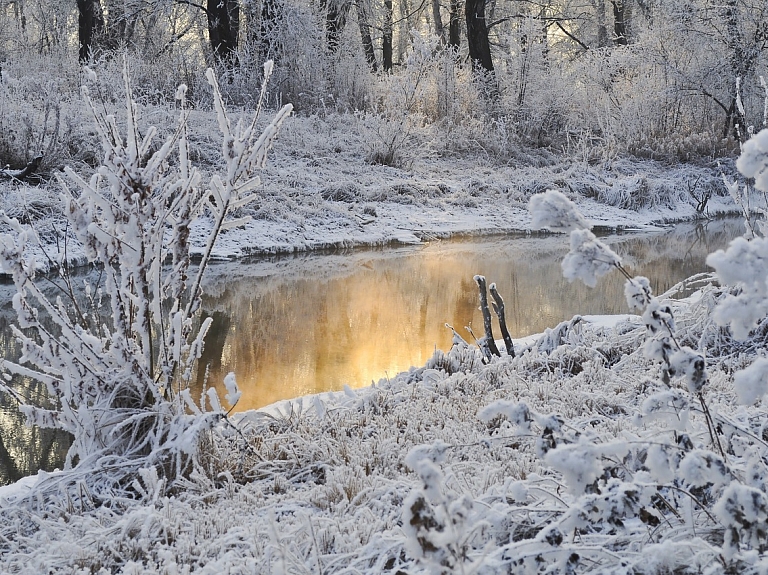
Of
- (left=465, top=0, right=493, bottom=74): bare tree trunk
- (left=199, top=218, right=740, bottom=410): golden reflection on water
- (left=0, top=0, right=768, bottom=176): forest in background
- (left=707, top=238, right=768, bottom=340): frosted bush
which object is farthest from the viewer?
(left=465, top=0, right=493, bottom=74): bare tree trunk

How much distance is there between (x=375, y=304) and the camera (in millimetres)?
6332

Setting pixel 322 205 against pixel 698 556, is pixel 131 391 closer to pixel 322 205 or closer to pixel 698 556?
pixel 698 556

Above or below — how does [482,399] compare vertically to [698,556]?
below

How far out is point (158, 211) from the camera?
2480 mm

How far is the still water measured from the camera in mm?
4398

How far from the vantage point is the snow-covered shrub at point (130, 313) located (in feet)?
7.77

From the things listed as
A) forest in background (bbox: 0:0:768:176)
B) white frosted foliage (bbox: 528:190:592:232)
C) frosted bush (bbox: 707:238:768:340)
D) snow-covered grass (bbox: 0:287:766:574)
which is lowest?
snow-covered grass (bbox: 0:287:766:574)

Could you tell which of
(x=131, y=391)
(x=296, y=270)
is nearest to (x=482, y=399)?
(x=131, y=391)

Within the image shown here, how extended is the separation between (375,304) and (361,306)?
137mm

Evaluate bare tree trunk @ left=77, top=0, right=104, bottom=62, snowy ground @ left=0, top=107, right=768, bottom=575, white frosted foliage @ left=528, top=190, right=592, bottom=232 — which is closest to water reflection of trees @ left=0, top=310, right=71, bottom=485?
snowy ground @ left=0, top=107, right=768, bottom=575

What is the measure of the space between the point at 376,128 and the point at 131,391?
940 cm

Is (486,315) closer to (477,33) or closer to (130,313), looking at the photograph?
(130,313)

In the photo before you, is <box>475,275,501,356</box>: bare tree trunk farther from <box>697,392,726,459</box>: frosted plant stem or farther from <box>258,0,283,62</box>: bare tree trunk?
<box>258,0,283,62</box>: bare tree trunk

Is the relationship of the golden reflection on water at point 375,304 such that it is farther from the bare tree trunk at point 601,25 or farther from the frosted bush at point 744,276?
the bare tree trunk at point 601,25
